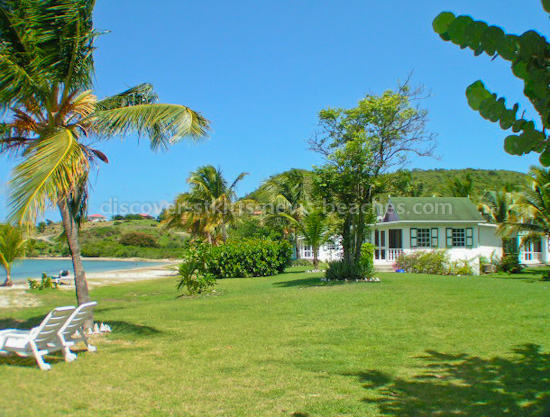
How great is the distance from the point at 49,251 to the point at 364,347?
6585 centimetres

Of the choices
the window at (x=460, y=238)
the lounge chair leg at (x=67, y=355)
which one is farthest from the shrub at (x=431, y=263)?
the lounge chair leg at (x=67, y=355)

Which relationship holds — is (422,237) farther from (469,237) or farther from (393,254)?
(469,237)

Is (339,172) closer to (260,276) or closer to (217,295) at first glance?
(217,295)

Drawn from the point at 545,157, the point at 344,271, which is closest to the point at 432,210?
the point at 344,271

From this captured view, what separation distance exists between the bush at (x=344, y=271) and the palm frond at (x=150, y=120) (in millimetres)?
11790

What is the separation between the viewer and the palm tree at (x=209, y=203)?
105ft

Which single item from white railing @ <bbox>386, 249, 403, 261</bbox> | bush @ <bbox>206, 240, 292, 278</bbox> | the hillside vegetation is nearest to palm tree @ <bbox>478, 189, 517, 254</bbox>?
white railing @ <bbox>386, 249, 403, 261</bbox>

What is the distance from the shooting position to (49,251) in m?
65.1

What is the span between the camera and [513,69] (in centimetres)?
261

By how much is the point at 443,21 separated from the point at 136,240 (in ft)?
215

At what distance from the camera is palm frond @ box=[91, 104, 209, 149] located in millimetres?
8945

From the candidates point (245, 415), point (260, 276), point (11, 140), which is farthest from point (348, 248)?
point (245, 415)

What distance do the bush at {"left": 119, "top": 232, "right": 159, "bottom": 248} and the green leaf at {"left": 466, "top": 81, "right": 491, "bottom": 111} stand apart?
65536mm

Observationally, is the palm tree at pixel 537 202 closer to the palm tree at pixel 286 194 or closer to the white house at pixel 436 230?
the white house at pixel 436 230
